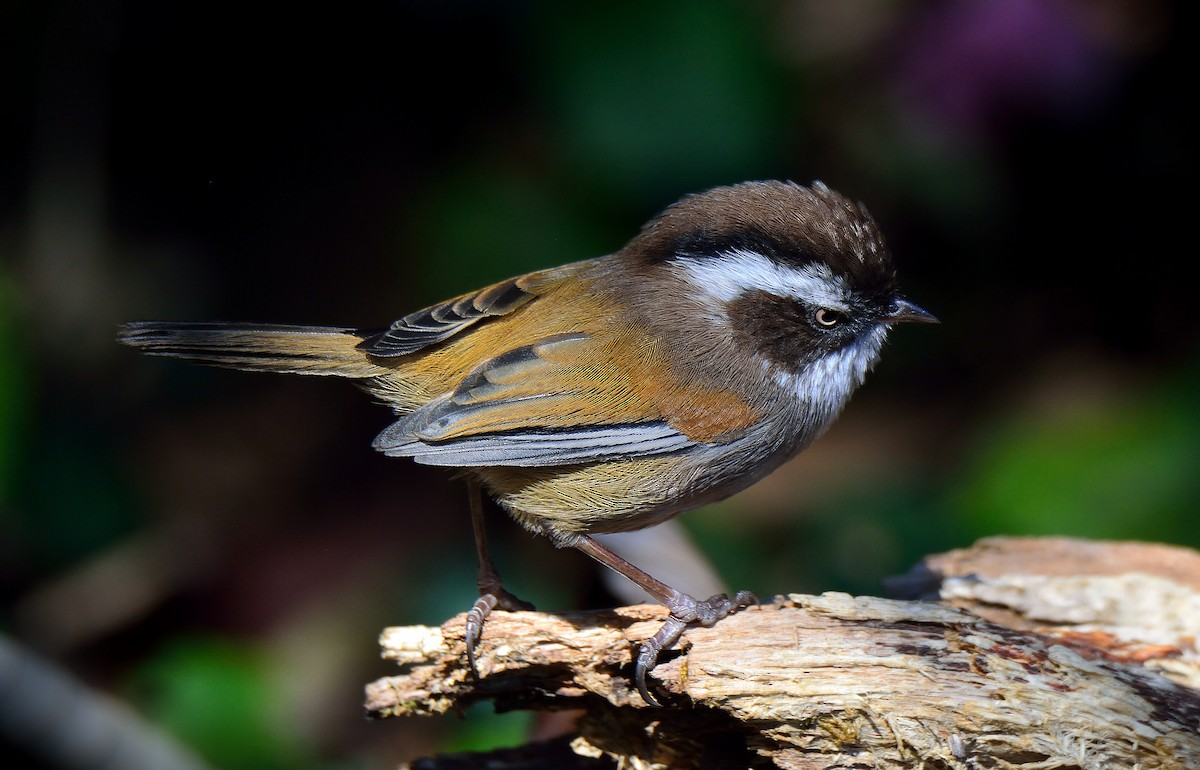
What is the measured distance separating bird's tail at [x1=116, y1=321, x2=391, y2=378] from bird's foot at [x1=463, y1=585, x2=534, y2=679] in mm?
876

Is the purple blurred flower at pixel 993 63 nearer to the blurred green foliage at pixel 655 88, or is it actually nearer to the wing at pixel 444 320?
the blurred green foliage at pixel 655 88

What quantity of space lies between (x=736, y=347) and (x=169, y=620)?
3461 millimetres

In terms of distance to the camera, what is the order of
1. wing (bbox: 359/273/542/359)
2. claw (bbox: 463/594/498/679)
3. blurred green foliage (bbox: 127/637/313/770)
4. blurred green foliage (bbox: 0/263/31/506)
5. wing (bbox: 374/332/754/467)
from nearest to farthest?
claw (bbox: 463/594/498/679) < wing (bbox: 374/332/754/467) < wing (bbox: 359/273/542/359) < blurred green foliage (bbox: 127/637/313/770) < blurred green foliage (bbox: 0/263/31/506)

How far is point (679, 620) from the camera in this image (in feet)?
11.3

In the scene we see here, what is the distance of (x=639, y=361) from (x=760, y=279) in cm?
50

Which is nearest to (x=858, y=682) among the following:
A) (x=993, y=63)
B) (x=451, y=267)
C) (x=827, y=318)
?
(x=827, y=318)

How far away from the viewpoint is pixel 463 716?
12.5ft

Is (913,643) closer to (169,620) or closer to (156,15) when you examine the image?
(169,620)

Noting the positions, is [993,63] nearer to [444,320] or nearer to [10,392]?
[444,320]

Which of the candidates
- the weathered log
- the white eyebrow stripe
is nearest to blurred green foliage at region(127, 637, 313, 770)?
the weathered log

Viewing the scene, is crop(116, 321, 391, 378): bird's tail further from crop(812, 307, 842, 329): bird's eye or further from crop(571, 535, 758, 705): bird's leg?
crop(812, 307, 842, 329): bird's eye

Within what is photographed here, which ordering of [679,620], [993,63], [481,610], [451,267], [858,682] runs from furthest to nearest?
[451,267] < [993,63] < [481,610] < [679,620] < [858,682]

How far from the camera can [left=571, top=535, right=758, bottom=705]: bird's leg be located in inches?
130

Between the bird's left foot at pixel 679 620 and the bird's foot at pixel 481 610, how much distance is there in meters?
0.54
